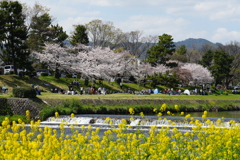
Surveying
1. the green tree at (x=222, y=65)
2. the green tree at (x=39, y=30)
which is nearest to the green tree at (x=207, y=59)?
the green tree at (x=222, y=65)

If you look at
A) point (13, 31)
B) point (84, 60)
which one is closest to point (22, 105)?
point (13, 31)

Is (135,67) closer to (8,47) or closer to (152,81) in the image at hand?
(152,81)

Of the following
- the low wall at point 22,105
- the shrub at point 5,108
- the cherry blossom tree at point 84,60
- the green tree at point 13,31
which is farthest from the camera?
the cherry blossom tree at point 84,60

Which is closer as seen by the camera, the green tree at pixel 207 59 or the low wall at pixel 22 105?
the low wall at pixel 22 105

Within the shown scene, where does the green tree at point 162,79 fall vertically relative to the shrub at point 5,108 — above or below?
above

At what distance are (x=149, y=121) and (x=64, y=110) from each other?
8108mm

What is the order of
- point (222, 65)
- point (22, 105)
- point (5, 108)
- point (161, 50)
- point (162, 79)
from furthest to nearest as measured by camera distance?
point (222, 65), point (161, 50), point (162, 79), point (22, 105), point (5, 108)

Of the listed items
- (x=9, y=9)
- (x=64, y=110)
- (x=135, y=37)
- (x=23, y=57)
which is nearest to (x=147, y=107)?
(x=64, y=110)

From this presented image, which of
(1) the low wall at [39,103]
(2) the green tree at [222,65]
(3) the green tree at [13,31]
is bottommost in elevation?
(1) the low wall at [39,103]

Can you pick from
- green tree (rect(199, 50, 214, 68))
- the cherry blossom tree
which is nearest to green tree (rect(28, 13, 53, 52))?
the cherry blossom tree

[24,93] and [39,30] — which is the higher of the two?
[39,30]

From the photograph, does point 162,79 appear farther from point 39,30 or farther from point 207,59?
point 207,59

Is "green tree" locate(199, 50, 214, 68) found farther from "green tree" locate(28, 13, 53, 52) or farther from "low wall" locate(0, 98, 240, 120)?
"low wall" locate(0, 98, 240, 120)

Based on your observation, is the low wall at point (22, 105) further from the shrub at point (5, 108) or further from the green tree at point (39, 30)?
the green tree at point (39, 30)
